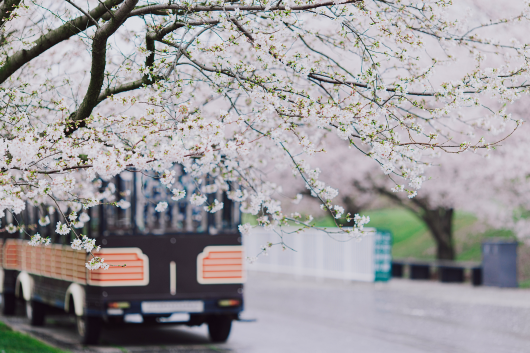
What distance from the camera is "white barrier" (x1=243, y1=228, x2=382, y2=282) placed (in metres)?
22.0

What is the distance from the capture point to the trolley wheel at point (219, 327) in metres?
11.2

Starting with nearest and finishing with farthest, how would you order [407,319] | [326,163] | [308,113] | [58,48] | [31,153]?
1. [31,153]
2. [308,113]
3. [58,48]
4. [407,319]
5. [326,163]

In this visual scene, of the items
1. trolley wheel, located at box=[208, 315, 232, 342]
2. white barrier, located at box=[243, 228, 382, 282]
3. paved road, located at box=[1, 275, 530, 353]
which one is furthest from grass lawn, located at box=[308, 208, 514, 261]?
trolley wheel, located at box=[208, 315, 232, 342]

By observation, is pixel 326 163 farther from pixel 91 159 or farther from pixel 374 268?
pixel 91 159

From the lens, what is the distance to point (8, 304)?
14711 millimetres

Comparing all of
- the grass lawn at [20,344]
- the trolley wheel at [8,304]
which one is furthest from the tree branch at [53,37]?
the trolley wheel at [8,304]

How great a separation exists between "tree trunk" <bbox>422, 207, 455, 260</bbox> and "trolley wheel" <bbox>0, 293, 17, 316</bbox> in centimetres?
1545

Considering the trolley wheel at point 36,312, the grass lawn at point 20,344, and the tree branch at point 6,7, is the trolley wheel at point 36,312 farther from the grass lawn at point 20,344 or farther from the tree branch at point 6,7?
the tree branch at point 6,7

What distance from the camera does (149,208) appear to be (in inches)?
417

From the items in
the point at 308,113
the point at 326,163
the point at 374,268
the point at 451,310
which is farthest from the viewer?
the point at 326,163

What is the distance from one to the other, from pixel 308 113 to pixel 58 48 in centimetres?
482

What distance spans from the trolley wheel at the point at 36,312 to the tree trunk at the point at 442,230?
1610 centimetres

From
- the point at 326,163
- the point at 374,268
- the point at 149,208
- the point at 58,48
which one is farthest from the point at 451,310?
the point at 326,163

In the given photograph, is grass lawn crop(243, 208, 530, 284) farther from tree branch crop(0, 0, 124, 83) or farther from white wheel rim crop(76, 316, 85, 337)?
tree branch crop(0, 0, 124, 83)
